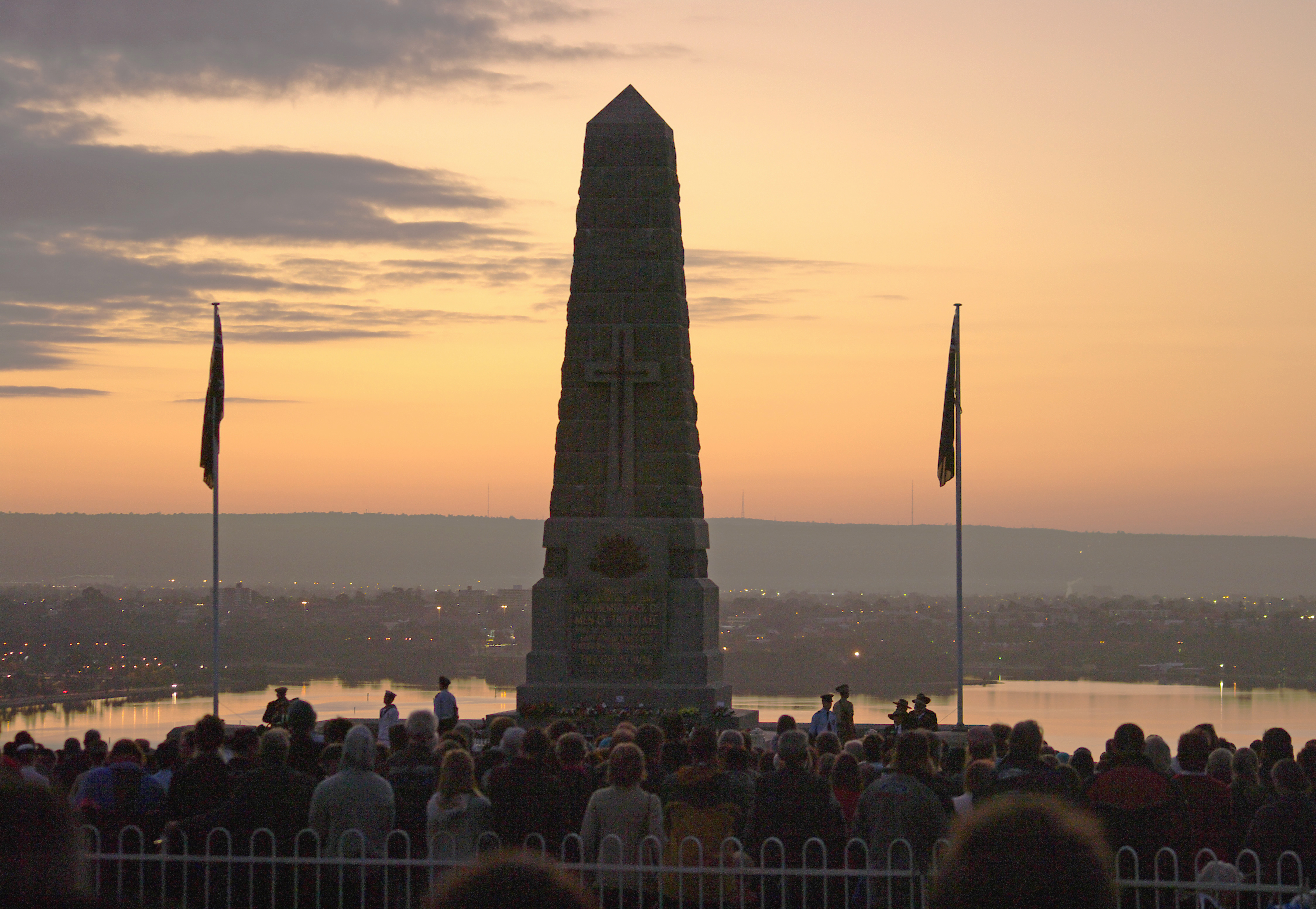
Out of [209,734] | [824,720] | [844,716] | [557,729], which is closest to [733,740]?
[209,734]

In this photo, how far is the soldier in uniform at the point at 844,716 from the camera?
16391 mm

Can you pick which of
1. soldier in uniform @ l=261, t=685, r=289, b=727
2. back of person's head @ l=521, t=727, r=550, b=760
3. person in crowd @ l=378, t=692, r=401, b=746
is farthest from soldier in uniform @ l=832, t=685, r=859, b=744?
back of person's head @ l=521, t=727, r=550, b=760

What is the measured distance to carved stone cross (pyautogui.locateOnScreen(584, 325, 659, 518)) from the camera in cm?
1988

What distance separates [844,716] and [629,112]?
800 cm

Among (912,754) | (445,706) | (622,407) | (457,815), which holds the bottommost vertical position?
(445,706)

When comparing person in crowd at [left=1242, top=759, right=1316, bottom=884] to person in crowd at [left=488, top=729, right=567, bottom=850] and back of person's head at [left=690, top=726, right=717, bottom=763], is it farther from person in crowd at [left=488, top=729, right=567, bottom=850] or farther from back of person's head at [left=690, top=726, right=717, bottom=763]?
person in crowd at [left=488, top=729, right=567, bottom=850]

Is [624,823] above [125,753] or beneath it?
beneath

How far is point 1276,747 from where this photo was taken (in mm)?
9148

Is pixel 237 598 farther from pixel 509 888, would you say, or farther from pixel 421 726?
pixel 509 888

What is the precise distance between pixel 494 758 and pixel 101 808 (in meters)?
2.78

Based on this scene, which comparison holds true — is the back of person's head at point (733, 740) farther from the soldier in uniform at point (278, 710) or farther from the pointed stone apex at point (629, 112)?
the pointed stone apex at point (629, 112)

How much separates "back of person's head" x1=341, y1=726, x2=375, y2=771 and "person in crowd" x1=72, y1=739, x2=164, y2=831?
1.28 metres

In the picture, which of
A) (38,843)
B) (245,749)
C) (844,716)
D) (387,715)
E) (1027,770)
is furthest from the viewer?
(387,715)

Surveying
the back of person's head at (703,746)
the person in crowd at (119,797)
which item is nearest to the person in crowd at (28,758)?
the person in crowd at (119,797)
